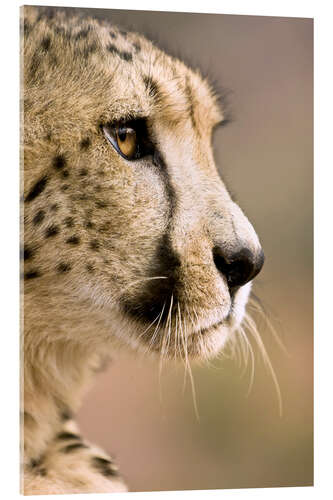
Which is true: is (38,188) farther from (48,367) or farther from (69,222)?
(48,367)

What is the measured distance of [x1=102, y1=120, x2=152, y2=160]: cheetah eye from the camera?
1772 millimetres

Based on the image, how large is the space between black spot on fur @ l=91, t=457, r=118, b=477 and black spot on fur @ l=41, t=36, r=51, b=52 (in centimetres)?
89

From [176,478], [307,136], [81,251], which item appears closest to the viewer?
A: [81,251]

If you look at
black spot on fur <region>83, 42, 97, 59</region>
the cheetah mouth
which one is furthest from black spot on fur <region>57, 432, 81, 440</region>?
black spot on fur <region>83, 42, 97, 59</region>

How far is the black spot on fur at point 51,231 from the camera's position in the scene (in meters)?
1.72

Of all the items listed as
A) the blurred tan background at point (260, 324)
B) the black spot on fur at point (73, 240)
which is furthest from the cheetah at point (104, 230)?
the blurred tan background at point (260, 324)

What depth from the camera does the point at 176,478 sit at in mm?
2131

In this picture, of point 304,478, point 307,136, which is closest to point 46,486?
point 304,478

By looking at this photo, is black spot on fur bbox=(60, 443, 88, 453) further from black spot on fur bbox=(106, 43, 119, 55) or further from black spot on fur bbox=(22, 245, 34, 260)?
black spot on fur bbox=(106, 43, 119, 55)

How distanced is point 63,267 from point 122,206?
6.8 inches

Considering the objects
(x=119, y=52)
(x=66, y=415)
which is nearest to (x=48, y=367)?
(x=66, y=415)

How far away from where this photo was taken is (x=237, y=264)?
182 centimetres
